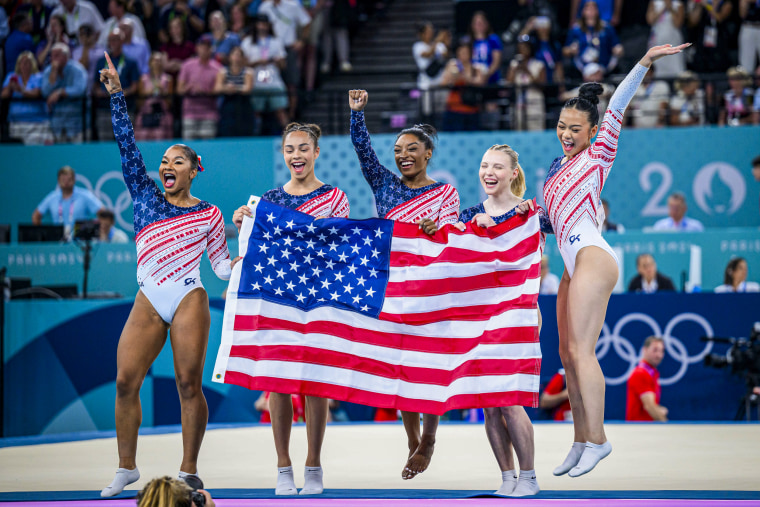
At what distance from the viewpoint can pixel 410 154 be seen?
5.73 meters

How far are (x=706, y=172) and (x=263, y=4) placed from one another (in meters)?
6.30

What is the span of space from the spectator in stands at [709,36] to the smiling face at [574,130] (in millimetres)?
7324

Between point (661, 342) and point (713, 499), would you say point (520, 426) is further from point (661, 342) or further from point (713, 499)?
point (661, 342)

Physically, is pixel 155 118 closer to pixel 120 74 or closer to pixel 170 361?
pixel 120 74

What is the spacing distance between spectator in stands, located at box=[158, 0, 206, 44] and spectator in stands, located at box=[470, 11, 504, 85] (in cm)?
386

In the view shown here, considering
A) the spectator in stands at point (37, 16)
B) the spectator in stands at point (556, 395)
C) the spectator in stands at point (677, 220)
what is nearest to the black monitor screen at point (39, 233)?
the spectator in stands at point (37, 16)

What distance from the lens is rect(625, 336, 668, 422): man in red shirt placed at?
8945 mm

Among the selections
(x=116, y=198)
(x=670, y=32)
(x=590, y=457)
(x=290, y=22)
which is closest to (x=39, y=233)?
(x=116, y=198)

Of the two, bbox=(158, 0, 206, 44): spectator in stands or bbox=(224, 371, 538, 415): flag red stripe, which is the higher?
bbox=(158, 0, 206, 44): spectator in stands

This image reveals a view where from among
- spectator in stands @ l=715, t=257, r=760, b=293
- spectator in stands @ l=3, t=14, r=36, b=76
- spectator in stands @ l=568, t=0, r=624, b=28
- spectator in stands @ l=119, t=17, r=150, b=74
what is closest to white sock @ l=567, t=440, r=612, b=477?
spectator in stands @ l=715, t=257, r=760, b=293

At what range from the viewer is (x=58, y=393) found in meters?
9.88

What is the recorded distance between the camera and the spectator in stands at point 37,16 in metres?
13.4

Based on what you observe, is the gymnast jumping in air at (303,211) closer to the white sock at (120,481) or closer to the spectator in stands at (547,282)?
the white sock at (120,481)

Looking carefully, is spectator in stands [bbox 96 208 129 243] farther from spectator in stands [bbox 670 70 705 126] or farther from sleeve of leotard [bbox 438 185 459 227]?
spectator in stands [bbox 670 70 705 126]
